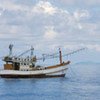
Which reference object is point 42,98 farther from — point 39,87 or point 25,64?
point 25,64

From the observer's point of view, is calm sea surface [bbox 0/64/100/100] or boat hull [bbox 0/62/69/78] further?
boat hull [bbox 0/62/69/78]

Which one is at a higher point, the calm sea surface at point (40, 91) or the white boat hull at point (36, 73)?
the white boat hull at point (36, 73)

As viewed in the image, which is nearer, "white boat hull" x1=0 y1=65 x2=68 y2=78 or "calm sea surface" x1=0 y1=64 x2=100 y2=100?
A: "calm sea surface" x1=0 y1=64 x2=100 y2=100

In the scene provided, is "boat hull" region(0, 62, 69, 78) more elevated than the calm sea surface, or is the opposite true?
"boat hull" region(0, 62, 69, 78)

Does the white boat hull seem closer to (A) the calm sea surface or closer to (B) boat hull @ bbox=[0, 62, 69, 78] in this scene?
(B) boat hull @ bbox=[0, 62, 69, 78]

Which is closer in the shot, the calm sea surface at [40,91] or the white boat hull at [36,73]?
the calm sea surface at [40,91]

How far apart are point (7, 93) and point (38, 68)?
43.9 m

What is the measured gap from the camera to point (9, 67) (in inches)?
6329

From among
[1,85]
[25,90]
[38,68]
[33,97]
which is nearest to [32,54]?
[38,68]

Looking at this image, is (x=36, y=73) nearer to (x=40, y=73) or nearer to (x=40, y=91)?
(x=40, y=73)

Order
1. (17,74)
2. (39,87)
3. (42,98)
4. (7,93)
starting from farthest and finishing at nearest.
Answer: (17,74), (39,87), (7,93), (42,98)

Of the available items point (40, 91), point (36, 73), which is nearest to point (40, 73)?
point (36, 73)

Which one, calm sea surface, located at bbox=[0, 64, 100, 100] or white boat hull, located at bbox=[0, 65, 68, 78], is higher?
white boat hull, located at bbox=[0, 65, 68, 78]

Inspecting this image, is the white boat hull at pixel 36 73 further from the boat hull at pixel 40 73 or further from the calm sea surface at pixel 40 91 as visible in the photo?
the calm sea surface at pixel 40 91
